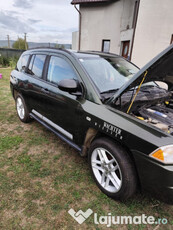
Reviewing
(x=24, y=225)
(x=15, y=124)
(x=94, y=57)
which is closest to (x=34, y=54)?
(x=94, y=57)

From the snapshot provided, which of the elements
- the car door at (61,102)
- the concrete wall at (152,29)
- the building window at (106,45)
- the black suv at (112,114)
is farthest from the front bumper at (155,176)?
the building window at (106,45)

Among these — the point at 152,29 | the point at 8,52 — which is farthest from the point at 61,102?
the point at 8,52

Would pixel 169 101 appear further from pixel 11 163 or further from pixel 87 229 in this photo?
pixel 11 163

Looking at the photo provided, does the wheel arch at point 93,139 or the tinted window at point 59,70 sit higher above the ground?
the tinted window at point 59,70

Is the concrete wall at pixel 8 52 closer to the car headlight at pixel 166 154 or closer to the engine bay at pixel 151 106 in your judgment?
the engine bay at pixel 151 106

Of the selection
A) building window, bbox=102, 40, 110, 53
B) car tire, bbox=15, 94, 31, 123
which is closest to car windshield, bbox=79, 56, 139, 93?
car tire, bbox=15, 94, 31, 123

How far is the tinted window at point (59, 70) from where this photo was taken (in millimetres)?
2294

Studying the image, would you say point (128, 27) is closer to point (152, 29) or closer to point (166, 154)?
point (152, 29)

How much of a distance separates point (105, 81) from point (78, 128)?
2.46 ft

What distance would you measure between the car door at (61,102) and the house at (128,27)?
6288 millimetres

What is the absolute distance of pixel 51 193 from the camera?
1.95m

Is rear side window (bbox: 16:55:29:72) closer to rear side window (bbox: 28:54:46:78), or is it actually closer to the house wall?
rear side window (bbox: 28:54:46:78)

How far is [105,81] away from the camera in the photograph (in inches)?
86.5

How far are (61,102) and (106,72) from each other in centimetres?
80
